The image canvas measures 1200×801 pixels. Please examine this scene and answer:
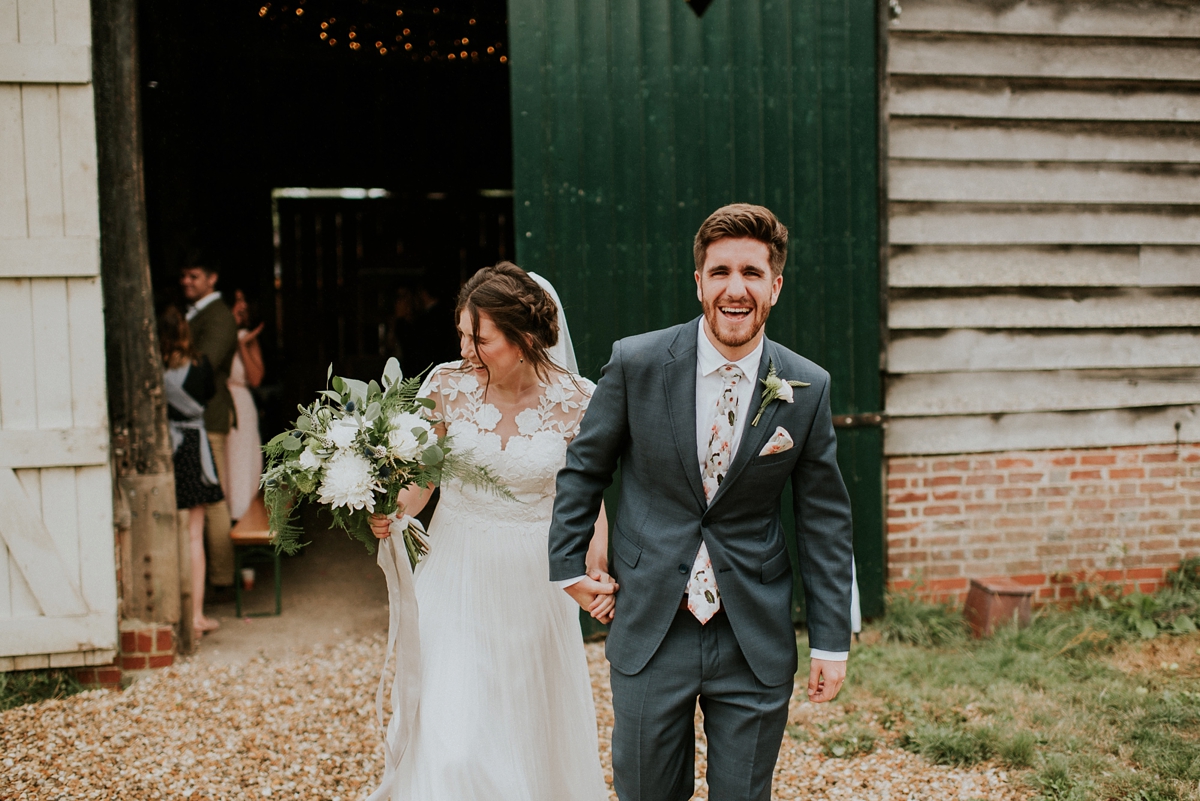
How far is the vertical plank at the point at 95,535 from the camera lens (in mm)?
4156

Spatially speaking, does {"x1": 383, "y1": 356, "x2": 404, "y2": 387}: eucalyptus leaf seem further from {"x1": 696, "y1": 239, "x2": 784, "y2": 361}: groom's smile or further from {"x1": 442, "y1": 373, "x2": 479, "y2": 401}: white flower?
{"x1": 696, "y1": 239, "x2": 784, "y2": 361}: groom's smile

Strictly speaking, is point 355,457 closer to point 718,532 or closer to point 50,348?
point 718,532

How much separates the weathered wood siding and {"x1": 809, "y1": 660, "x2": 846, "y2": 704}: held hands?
275 cm

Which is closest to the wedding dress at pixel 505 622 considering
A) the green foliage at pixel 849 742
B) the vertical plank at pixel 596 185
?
the green foliage at pixel 849 742

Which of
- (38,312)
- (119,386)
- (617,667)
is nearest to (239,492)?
(119,386)

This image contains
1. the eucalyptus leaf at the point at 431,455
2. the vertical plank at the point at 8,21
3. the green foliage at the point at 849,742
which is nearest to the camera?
the eucalyptus leaf at the point at 431,455

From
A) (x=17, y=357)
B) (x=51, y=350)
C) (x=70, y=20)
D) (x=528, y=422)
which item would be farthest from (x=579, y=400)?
(x=70, y=20)

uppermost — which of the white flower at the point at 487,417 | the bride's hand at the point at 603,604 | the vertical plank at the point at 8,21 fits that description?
the vertical plank at the point at 8,21

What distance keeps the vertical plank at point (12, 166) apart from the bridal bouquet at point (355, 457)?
223cm

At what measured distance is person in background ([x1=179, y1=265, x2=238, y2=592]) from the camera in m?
5.63

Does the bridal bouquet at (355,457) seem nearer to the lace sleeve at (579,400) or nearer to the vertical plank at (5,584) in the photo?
the lace sleeve at (579,400)

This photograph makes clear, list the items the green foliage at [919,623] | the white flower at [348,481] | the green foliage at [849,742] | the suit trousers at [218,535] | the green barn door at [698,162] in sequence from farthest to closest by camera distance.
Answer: the suit trousers at [218,535]
the green foliage at [919,623]
the green barn door at [698,162]
the green foliage at [849,742]
the white flower at [348,481]

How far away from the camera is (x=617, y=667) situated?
7.93 ft

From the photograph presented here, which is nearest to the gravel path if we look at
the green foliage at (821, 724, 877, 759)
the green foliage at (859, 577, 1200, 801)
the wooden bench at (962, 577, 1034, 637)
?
the green foliage at (821, 724, 877, 759)
